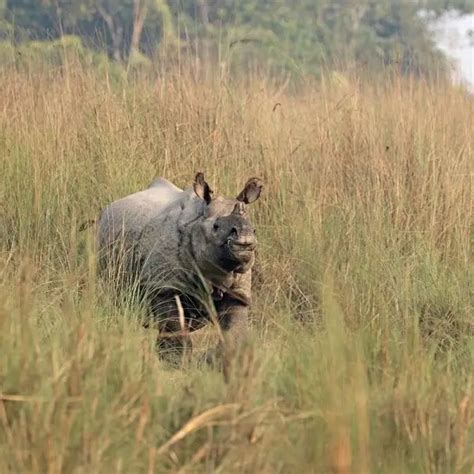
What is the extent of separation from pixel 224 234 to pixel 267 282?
92 cm

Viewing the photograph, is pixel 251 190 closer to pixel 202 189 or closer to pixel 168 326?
pixel 202 189

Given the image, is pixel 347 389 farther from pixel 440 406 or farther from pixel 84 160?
pixel 84 160

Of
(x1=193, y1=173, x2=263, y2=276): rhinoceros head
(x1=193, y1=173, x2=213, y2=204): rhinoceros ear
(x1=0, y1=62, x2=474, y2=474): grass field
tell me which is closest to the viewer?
(x1=0, y1=62, x2=474, y2=474): grass field

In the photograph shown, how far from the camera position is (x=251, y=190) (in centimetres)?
536

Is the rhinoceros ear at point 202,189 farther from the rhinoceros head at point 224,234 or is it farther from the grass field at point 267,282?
the grass field at point 267,282

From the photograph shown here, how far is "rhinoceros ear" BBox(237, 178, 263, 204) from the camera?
5332 millimetres

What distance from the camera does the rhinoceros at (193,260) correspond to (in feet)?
16.8

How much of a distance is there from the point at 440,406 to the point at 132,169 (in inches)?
145

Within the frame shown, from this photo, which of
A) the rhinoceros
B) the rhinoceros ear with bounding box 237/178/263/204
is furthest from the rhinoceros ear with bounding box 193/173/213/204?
the rhinoceros ear with bounding box 237/178/263/204

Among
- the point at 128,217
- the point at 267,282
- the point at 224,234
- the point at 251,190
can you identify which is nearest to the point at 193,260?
the point at 224,234

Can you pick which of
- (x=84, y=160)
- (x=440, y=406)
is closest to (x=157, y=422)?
(x=440, y=406)

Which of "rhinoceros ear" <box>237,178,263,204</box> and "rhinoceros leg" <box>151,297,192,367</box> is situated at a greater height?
"rhinoceros ear" <box>237,178,263,204</box>

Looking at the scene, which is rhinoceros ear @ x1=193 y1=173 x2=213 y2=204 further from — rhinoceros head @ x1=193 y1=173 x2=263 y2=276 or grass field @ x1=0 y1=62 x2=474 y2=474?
grass field @ x1=0 y1=62 x2=474 y2=474

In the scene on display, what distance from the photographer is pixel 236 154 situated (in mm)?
6969
